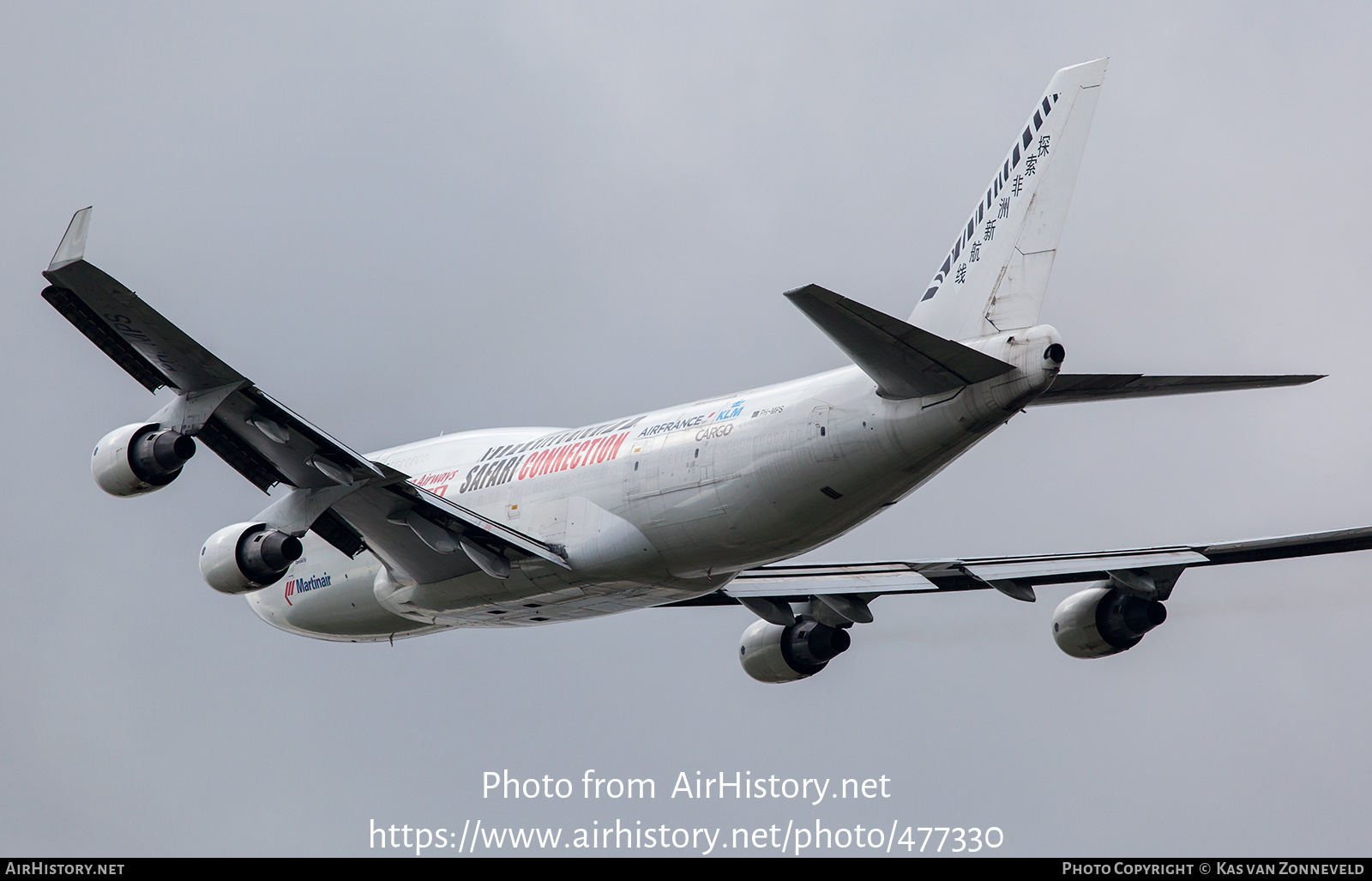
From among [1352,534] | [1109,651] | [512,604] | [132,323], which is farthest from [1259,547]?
[132,323]

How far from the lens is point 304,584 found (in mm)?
29812

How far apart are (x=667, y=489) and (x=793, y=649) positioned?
23.2 ft

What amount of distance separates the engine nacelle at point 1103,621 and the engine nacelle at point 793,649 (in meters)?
4.45

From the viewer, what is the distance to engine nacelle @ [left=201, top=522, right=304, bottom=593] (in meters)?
24.8

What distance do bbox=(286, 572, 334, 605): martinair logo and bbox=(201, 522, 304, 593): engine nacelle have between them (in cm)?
416

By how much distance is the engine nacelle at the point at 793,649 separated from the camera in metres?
29.9

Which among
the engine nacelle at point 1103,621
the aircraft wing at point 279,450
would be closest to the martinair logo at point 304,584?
the aircraft wing at point 279,450

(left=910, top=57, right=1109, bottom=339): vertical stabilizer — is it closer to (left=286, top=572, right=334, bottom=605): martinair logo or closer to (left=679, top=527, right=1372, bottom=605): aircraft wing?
(left=679, top=527, right=1372, bottom=605): aircraft wing

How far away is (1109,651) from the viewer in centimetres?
2703

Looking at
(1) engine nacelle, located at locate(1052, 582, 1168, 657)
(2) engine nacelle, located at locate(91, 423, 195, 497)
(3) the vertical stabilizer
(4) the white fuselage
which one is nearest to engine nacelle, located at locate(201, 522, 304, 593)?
(2) engine nacelle, located at locate(91, 423, 195, 497)

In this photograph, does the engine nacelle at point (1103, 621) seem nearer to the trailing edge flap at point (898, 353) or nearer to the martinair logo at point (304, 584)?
the trailing edge flap at point (898, 353)

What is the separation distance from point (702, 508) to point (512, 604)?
4768 millimetres

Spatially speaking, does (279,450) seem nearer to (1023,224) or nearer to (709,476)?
(709,476)

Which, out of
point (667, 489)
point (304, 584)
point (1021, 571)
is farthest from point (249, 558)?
point (1021, 571)
